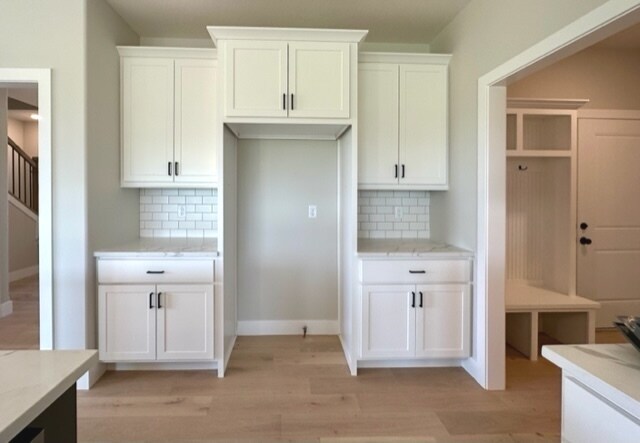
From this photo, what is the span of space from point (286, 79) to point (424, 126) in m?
1.14

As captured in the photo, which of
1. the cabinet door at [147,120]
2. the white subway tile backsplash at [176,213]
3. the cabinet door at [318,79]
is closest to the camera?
the cabinet door at [318,79]

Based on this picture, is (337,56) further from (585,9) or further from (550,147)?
(550,147)

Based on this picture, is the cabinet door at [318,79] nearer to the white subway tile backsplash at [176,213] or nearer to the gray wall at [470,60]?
the gray wall at [470,60]

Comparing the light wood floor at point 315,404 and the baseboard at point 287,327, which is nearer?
the light wood floor at point 315,404

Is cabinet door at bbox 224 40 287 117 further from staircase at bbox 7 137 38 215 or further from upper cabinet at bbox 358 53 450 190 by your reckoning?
staircase at bbox 7 137 38 215

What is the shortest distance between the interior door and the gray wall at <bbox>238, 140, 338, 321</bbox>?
2404 millimetres

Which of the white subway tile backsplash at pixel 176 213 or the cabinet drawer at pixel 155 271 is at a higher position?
the white subway tile backsplash at pixel 176 213

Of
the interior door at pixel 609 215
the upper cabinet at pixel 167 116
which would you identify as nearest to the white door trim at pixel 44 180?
the upper cabinet at pixel 167 116

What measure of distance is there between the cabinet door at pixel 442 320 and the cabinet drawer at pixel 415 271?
0.19ft

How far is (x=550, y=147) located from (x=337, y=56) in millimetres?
2124

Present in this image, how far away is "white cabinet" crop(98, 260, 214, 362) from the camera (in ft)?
9.41

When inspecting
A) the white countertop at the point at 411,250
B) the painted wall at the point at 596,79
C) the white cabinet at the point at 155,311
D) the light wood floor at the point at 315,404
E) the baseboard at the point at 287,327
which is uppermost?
the painted wall at the point at 596,79

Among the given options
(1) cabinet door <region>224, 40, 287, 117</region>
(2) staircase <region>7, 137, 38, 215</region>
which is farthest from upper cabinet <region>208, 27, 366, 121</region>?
(2) staircase <region>7, 137, 38, 215</region>

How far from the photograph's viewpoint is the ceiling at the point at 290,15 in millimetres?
2986
